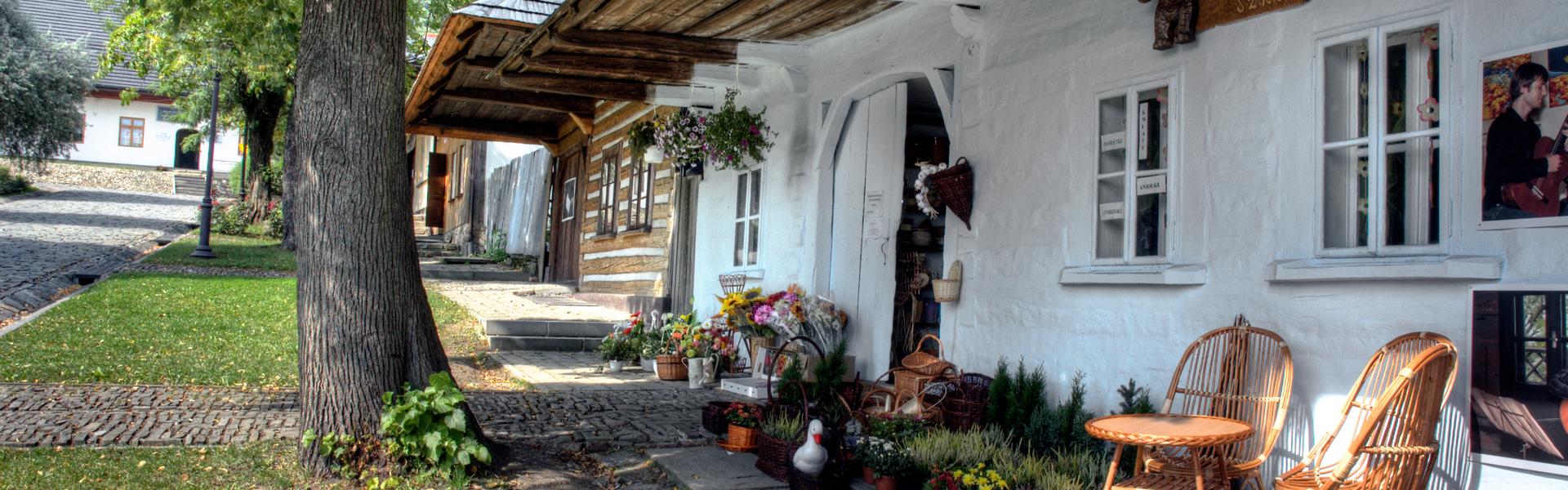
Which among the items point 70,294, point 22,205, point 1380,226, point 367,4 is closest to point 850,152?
point 367,4

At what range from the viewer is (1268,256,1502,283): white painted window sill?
11.6 feet

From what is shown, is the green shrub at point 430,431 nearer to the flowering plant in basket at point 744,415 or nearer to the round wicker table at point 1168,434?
the flowering plant in basket at point 744,415

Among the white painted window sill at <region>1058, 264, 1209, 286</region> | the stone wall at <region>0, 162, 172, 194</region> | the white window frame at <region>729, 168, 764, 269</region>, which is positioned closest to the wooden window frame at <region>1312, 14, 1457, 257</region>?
the white painted window sill at <region>1058, 264, 1209, 286</region>

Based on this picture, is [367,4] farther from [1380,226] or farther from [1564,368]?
[1564,368]

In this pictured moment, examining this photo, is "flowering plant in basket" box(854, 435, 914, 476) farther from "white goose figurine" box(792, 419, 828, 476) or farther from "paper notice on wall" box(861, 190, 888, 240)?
"paper notice on wall" box(861, 190, 888, 240)

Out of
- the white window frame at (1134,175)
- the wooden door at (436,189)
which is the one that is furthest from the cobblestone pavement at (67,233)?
the white window frame at (1134,175)

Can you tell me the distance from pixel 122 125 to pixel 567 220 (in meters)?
31.5

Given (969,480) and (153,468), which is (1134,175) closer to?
(969,480)

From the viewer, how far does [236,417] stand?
6.11m

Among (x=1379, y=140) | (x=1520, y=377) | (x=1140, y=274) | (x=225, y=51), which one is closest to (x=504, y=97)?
(x=225, y=51)

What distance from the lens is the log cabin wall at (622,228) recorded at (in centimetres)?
1105

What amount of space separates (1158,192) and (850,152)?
322 centimetres

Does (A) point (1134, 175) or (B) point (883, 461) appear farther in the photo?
(A) point (1134, 175)

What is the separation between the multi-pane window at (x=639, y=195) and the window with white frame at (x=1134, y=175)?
6.67 meters
